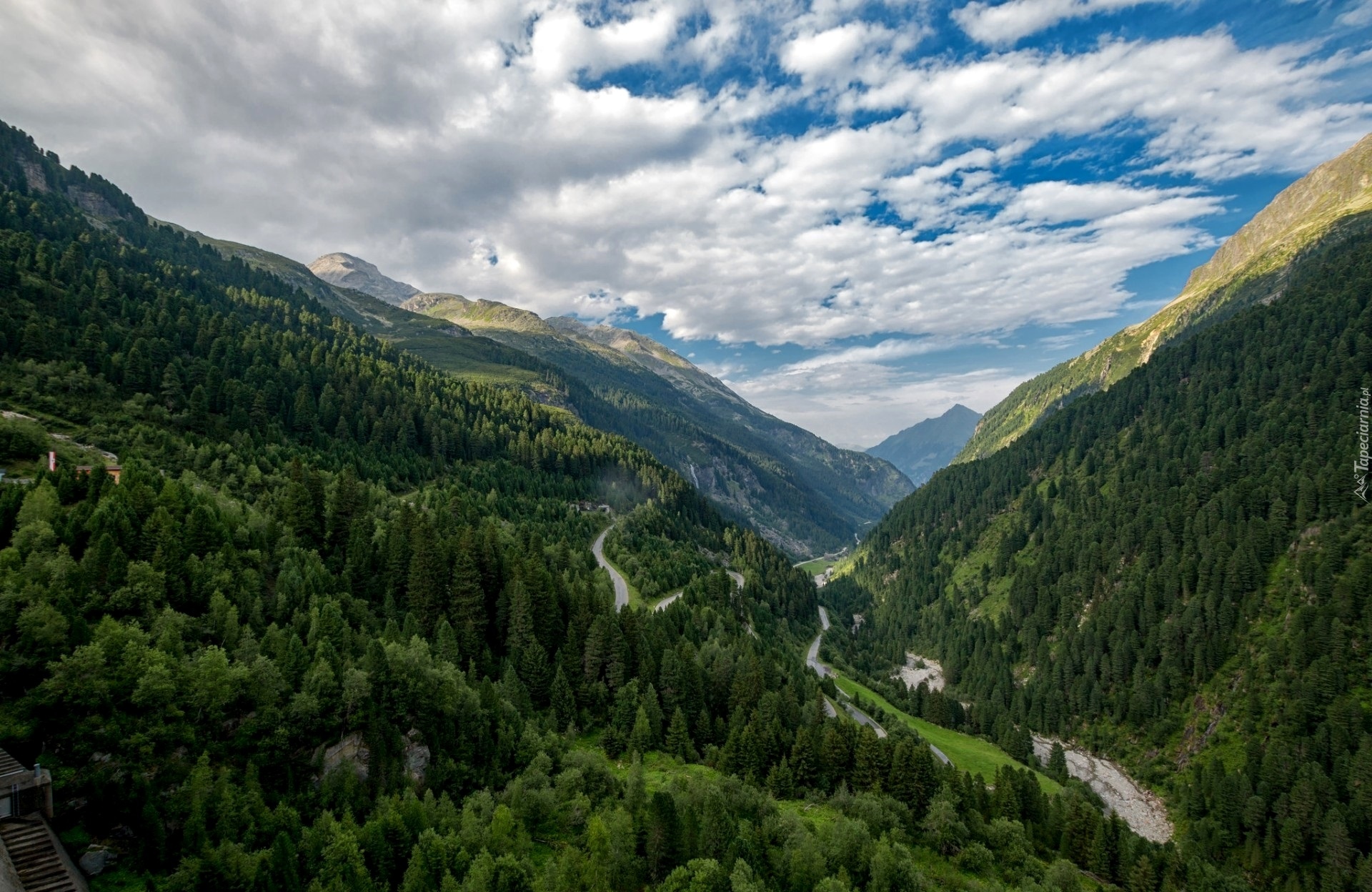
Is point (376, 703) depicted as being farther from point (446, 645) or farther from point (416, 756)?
point (446, 645)

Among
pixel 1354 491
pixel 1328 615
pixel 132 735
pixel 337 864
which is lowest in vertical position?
pixel 337 864

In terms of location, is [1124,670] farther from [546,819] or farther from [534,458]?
[534,458]

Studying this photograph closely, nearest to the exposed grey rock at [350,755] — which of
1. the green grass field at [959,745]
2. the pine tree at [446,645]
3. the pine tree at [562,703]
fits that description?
the pine tree at [446,645]

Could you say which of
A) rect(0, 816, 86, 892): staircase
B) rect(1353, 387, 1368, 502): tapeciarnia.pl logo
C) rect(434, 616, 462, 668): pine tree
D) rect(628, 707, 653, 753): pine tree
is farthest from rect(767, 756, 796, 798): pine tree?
rect(1353, 387, 1368, 502): tapeciarnia.pl logo

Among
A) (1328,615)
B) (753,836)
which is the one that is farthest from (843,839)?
(1328,615)

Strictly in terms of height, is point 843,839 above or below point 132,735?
below

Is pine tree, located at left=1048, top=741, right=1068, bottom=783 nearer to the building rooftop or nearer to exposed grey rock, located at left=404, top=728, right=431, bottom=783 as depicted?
exposed grey rock, located at left=404, top=728, right=431, bottom=783
